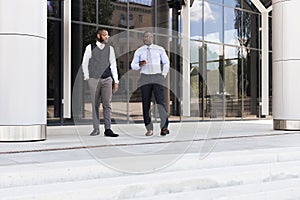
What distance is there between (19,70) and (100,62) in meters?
1.35

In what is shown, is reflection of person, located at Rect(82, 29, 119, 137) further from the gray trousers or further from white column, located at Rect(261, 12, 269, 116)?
white column, located at Rect(261, 12, 269, 116)

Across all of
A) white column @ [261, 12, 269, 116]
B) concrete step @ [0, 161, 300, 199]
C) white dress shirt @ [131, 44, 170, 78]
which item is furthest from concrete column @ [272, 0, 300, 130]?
white column @ [261, 12, 269, 116]

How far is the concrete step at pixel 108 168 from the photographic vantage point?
3.71 metres

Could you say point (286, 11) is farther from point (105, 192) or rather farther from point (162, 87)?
point (105, 192)


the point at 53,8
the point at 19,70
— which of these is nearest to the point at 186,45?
the point at 53,8

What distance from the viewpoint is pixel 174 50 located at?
49.1 ft

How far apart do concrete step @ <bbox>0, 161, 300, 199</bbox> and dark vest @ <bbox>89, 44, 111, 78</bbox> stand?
9.55 feet

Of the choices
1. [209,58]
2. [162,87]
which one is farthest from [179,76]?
[162,87]

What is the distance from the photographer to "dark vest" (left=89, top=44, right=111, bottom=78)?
697 cm

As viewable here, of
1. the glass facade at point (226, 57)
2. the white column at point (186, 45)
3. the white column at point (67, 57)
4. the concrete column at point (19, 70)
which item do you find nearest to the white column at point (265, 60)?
the glass facade at point (226, 57)

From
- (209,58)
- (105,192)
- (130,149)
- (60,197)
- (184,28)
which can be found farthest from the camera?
(209,58)

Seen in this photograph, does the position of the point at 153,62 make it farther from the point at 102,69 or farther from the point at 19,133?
the point at 19,133

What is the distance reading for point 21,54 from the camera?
6211mm

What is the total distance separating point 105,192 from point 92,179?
376mm
